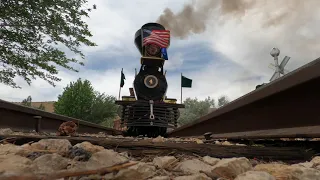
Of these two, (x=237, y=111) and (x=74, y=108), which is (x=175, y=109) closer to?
(x=237, y=111)

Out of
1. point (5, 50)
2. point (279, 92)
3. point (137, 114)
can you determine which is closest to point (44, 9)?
point (5, 50)

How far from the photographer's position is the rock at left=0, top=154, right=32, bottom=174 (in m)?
1.24

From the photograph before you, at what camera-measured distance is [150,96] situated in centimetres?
1362

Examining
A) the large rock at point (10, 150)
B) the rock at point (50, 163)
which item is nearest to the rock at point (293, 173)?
the rock at point (50, 163)

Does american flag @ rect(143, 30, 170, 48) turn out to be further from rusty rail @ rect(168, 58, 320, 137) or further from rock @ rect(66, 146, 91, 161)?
rock @ rect(66, 146, 91, 161)

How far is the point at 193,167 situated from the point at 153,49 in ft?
44.0

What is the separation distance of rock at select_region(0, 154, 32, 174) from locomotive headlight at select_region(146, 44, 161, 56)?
44.1 ft

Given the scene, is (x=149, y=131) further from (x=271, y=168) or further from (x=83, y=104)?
(x=83, y=104)

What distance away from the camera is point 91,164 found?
1.45 m

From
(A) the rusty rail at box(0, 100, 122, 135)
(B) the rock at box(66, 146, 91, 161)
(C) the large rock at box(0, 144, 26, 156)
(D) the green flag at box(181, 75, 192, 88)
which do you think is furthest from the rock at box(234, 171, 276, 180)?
(D) the green flag at box(181, 75, 192, 88)

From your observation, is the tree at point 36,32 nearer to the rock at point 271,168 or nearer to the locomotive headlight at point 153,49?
the locomotive headlight at point 153,49

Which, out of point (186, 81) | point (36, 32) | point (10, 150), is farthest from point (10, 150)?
point (186, 81)

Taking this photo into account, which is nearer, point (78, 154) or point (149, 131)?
point (78, 154)

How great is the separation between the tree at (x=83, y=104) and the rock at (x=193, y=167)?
3405 centimetres
